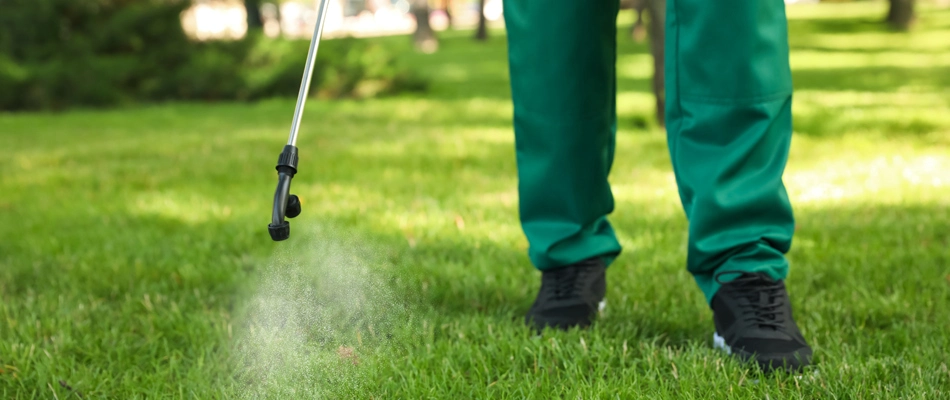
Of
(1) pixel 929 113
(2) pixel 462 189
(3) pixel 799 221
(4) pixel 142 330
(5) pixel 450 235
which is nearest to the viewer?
(4) pixel 142 330

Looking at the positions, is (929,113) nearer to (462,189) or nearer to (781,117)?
(462,189)

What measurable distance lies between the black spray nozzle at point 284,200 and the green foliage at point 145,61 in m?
7.91

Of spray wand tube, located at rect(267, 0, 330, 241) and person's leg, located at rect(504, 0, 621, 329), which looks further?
person's leg, located at rect(504, 0, 621, 329)

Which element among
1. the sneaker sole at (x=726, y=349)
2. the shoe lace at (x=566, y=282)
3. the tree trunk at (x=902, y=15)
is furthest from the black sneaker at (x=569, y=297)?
the tree trunk at (x=902, y=15)

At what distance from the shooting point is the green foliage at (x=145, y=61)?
8641mm

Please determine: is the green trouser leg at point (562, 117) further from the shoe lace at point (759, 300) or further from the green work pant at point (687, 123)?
the shoe lace at point (759, 300)

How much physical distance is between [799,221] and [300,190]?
2080 mm

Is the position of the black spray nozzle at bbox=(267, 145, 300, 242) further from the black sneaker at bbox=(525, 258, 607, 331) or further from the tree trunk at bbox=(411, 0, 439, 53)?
the tree trunk at bbox=(411, 0, 439, 53)

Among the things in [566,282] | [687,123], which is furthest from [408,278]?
[687,123]

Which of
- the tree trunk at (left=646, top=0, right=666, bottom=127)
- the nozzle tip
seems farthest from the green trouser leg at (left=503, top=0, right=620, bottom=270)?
the tree trunk at (left=646, top=0, right=666, bottom=127)

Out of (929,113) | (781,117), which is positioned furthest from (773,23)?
(929,113)

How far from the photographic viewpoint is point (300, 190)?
377cm

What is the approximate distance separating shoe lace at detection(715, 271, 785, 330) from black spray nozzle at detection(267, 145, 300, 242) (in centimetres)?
84

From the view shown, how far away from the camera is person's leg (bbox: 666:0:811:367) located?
1.54 m
